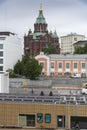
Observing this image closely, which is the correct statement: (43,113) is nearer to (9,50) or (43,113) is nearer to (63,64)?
(9,50)

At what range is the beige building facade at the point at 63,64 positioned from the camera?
277 ft

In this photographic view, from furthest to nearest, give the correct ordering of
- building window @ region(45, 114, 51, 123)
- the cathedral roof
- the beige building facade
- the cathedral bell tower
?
the cathedral roof, the cathedral bell tower, the beige building facade, building window @ region(45, 114, 51, 123)

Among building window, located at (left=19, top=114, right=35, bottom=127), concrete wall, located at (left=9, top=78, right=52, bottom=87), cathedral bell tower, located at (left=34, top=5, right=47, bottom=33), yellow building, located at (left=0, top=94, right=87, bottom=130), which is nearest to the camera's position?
yellow building, located at (left=0, top=94, right=87, bottom=130)

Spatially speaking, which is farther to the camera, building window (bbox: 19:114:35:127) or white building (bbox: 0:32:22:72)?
white building (bbox: 0:32:22:72)

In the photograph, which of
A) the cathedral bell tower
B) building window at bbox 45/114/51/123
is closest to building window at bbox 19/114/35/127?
building window at bbox 45/114/51/123

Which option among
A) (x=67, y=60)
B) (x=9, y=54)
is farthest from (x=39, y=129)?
(x=67, y=60)

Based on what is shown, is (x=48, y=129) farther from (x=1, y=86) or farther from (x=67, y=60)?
(x=67, y=60)

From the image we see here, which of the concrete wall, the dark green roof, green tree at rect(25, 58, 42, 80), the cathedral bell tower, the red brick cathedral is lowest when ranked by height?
the concrete wall

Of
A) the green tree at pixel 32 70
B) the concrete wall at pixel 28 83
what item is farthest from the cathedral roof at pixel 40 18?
the concrete wall at pixel 28 83

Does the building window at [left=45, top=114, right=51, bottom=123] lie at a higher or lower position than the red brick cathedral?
lower

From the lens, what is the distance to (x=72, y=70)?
85625 millimetres

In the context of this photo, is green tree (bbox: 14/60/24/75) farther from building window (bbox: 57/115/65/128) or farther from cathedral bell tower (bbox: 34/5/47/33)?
building window (bbox: 57/115/65/128)

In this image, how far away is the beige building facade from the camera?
84375 millimetres

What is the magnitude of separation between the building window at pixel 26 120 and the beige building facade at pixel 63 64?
59.0m
